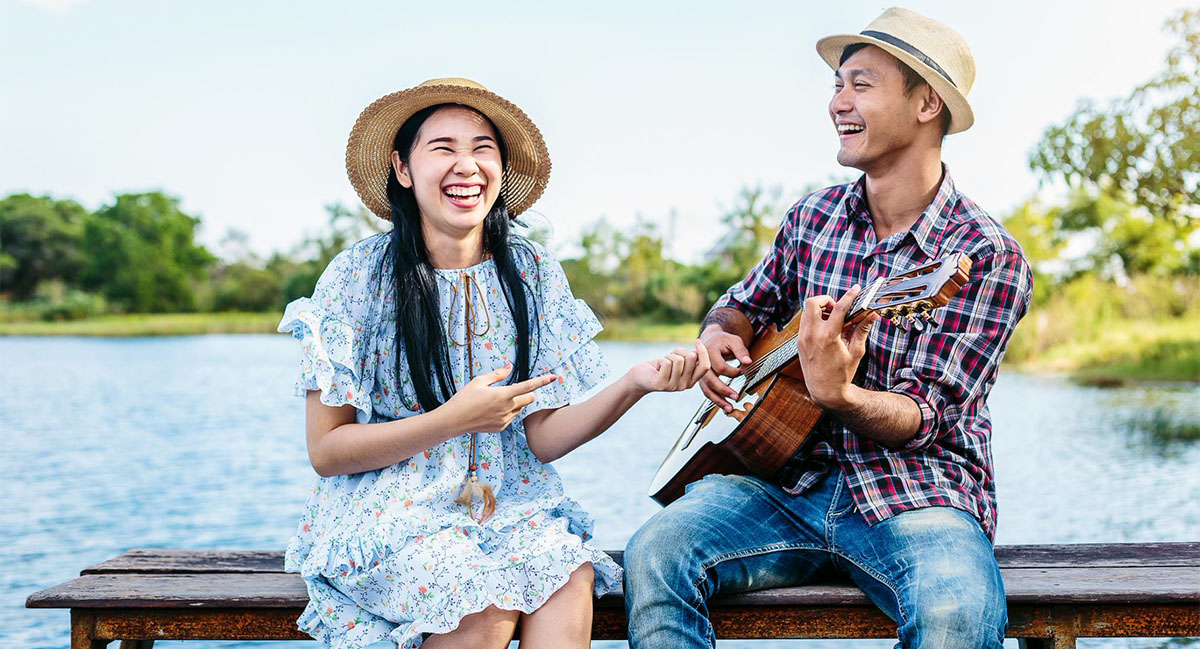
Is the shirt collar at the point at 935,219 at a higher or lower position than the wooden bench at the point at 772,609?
higher

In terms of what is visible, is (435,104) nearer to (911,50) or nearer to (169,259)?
(911,50)

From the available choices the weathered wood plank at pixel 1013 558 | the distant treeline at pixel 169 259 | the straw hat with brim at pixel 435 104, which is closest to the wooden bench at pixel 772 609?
the weathered wood plank at pixel 1013 558

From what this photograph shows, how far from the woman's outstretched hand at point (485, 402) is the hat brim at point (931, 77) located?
110 cm

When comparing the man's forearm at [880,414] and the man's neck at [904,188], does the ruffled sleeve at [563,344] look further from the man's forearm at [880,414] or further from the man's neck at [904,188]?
the man's neck at [904,188]

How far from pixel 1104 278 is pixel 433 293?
935 inches

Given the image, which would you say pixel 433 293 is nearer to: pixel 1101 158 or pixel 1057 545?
pixel 1057 545

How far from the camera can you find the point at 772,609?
7.65 ft

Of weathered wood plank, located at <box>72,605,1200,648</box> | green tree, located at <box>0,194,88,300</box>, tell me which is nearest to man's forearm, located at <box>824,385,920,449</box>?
weathered wood plank, located at <box>72,605,1200,648</box>

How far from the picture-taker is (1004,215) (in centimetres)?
2489

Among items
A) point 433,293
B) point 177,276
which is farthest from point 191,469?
point 177,276

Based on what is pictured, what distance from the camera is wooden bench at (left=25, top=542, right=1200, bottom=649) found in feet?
7.54

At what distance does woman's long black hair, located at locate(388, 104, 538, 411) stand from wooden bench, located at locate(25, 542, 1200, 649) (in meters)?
0.52

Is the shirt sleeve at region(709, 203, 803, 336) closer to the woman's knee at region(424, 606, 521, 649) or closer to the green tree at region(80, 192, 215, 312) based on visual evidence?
the woman's knee at region(424, 606, 521, 649)

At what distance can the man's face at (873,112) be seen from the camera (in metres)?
2.58
